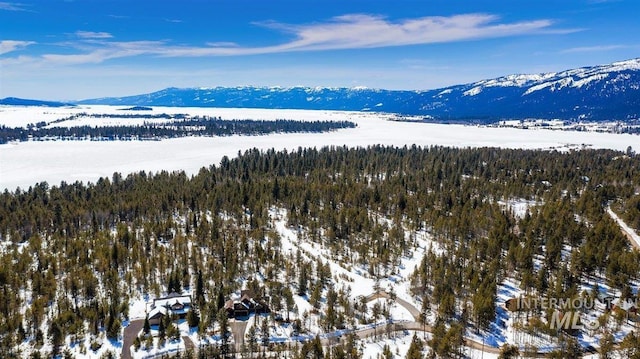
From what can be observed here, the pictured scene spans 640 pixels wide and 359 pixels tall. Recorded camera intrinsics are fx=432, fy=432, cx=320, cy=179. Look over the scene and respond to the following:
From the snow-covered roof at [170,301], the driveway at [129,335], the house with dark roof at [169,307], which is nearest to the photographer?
the driveway at [129,335]

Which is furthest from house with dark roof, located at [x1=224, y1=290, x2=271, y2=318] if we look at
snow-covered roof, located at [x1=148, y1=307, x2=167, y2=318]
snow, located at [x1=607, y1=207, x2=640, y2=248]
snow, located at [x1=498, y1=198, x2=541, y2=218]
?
snow, located at [x1=498, y1=198, x2=541, y2=218]

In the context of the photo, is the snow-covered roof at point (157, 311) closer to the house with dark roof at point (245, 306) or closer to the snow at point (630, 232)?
the house with dark roof at point (245, 306)

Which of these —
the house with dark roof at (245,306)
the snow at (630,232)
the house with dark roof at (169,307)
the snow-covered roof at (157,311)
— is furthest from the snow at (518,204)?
the snow-covered roof at (157,311)

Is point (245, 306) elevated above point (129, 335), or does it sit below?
above

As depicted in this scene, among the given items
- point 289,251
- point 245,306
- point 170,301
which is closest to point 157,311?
point 170,301

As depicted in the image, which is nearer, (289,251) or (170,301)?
(170,301)

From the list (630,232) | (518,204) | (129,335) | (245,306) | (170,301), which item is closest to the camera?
(129,335)

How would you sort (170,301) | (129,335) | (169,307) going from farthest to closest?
1. (170,301)
2. (169,307)
3. (129,335)

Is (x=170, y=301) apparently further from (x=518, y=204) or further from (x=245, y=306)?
(x=518, y=204)

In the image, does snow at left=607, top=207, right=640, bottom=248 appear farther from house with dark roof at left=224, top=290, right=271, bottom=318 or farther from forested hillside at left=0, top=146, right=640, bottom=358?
house with dark roof at left=224, top=290, right=271, bottom=318

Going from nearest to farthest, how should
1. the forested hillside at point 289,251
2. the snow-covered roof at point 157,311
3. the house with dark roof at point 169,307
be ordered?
the house with dark roof at point 169,307
the snow-covered roof at point 157,311
the forested hillside at point 289,251
